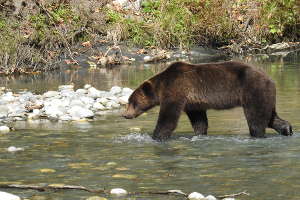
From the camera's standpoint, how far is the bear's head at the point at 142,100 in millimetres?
10164

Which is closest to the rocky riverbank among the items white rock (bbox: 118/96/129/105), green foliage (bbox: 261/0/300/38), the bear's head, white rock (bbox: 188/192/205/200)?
white rock (bbox: 118/96/129/105)

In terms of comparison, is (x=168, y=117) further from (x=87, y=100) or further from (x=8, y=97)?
(x=8, y=97)

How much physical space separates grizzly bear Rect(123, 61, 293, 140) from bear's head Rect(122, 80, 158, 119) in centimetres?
2

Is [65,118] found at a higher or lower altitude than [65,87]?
lower

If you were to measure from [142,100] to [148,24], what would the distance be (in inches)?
608

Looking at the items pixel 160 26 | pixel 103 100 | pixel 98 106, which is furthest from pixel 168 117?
pixel 160 26

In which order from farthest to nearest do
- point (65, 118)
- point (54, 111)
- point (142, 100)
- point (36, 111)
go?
point (36, 111) < point (54, 111) < point (65, 118) < point (142, 100)

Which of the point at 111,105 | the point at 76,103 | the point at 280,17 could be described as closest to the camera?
the point at 76,103

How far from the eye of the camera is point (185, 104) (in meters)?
9.86

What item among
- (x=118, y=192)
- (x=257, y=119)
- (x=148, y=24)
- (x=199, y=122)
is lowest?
(x=118, y=192)

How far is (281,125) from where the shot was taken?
32.3ft

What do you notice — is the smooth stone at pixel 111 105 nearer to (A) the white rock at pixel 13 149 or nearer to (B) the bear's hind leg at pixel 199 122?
(B) the bear's hind leg at pixel 199 122

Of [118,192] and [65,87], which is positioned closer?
[118,192]

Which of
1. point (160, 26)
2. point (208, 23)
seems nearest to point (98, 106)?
point (160, 26)
